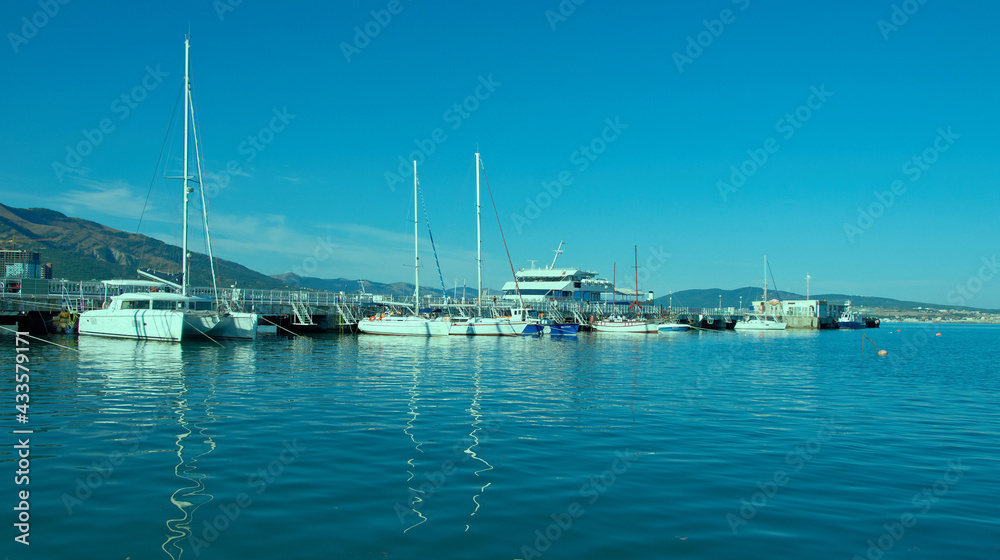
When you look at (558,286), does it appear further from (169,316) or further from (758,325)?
(169,316)

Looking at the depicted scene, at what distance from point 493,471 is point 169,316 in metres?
36.6

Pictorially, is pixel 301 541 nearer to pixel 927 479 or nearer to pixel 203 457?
pixel 203 457

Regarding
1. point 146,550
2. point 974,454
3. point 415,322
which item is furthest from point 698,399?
point 415,322

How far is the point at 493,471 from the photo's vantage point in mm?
10578

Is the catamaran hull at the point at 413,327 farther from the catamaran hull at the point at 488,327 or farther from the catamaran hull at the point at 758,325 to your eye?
the catamaran hull at the point at 758,325

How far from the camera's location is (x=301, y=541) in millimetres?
7238

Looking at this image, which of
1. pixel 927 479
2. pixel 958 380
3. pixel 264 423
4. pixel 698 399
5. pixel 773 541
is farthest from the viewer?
pixel 958 380

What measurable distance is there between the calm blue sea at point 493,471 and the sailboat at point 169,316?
750 inches

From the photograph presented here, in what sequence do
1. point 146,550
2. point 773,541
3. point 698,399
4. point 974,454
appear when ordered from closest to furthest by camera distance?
point 146,550
point 773,541
point 974,454
point 698,399

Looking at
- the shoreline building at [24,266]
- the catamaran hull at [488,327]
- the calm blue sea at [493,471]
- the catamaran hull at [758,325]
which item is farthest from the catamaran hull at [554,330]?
the shoreline building at [24,266]

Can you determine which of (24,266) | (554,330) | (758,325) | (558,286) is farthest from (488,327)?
(24,266)

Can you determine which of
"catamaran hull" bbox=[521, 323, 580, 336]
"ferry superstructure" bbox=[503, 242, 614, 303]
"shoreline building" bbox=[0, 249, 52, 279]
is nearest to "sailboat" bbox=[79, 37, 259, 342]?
"catamaran hull" bbox=[521, 323, 580, 336]

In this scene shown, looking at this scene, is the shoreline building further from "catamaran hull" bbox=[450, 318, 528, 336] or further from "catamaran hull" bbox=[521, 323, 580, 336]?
"catamaran hull" bbox=[521, 323, 580, 336]

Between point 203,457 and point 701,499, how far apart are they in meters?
8.47
